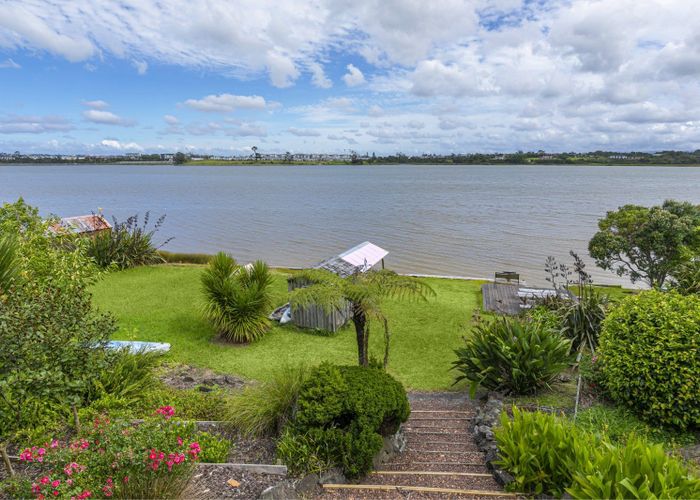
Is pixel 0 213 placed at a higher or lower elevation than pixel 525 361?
higher

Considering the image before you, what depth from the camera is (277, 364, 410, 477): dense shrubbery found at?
15.8ft

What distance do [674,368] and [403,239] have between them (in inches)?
966

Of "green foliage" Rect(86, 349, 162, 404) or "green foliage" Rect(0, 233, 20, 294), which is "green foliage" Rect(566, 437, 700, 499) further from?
"green foliage" Rect(0, 233, 20, 294)

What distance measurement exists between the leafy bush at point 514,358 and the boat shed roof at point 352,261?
13.8 feet

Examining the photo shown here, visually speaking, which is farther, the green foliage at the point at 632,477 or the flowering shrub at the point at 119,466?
the flowering shrub at the point at 119,466

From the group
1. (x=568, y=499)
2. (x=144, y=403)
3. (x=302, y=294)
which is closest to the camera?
(x=568, y=499)

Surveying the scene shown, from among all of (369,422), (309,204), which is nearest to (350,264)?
(369,422)

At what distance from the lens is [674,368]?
5.73m

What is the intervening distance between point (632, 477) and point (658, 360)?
8.63 feet

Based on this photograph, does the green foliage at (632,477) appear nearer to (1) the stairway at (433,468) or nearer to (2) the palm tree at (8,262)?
(1) the stairway at (433,468)

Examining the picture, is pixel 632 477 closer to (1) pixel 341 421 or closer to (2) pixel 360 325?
(1) pixel 341 421

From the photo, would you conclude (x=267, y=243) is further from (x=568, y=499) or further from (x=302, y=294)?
(x=568, y=499)

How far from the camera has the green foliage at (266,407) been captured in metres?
5.58

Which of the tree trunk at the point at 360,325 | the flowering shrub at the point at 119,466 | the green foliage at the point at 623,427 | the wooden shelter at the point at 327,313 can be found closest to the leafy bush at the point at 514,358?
the green foliage at the point at 623,427
